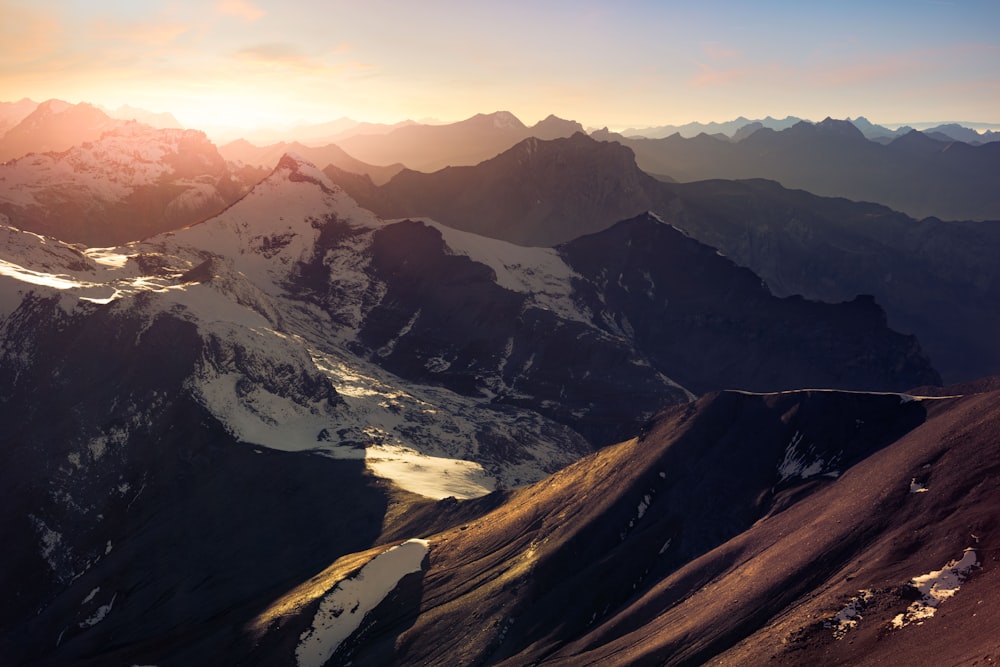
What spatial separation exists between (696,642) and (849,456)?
3577cm

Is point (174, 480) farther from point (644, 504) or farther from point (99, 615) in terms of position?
point (644, 504)

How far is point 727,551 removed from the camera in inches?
3415

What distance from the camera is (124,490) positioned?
6142 inches

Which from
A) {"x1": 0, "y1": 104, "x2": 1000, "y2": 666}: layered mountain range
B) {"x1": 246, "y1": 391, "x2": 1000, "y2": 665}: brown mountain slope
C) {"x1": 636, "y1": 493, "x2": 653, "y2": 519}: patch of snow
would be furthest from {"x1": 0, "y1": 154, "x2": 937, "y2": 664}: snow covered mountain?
{"x1": 636, "y1": 493, "x2": 653, "y2": 519}: patch of snow

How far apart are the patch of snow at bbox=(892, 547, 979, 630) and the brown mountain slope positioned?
1.73ft

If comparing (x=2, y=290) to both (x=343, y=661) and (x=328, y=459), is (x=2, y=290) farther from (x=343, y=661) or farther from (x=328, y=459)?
(x=343, y=661)

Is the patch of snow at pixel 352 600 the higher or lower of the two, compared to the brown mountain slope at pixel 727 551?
lower

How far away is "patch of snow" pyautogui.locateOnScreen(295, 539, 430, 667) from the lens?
102 meters

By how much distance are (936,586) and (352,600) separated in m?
72.5

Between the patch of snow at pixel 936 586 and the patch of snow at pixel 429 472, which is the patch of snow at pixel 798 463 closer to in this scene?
the patch of snow at pixel 936 586

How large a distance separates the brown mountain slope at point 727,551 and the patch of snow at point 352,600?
3.70 ft

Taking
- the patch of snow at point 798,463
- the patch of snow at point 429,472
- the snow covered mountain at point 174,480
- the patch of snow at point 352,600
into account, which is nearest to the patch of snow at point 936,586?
the patch of snow at point 798,463

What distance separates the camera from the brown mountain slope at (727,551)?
212 feet

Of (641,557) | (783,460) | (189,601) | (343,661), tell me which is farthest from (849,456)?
(189,601)
